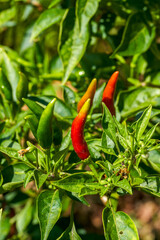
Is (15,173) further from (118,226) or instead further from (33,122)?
(118,226)

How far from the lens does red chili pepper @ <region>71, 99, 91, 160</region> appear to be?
39.9 inches

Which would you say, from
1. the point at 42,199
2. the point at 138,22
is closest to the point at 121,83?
the point at 138,22

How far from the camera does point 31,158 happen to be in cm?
117

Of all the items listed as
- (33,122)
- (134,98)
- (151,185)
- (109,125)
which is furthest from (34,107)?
(134,98)

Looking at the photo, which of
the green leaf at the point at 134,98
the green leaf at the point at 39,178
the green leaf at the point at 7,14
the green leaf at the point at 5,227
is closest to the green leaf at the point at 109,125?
the green leaf at the point at 39,178

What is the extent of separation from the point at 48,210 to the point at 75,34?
840 mm

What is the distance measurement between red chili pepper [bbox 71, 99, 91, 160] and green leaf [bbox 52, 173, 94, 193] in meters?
0.07

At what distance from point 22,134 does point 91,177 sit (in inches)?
20.2

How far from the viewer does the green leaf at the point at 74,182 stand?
3.45 ft

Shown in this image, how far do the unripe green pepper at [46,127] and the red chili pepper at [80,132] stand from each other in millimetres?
78

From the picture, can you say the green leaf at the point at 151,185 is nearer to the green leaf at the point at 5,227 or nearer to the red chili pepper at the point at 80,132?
the red chili pepper at the point at 80,132

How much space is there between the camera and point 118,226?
1.07 meters

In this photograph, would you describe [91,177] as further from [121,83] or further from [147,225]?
[147,225]

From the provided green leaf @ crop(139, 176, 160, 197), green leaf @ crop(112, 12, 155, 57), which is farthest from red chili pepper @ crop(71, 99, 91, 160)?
green leaf @ crop(112, 12, 155, 57)
